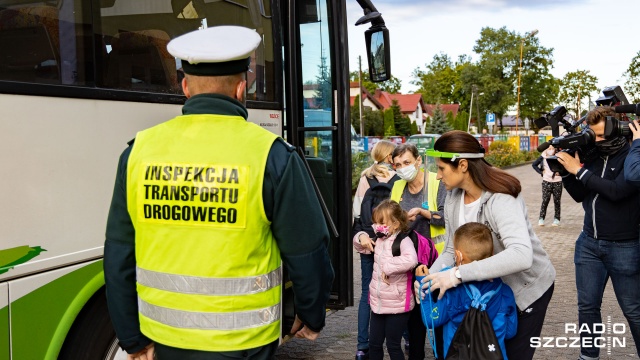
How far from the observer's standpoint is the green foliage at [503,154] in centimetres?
3440

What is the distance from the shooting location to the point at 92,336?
11.6ft

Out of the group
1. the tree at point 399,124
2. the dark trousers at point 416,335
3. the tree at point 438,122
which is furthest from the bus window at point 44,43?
the tree at point 438,122

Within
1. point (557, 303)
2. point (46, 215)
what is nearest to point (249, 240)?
point (46, 215)

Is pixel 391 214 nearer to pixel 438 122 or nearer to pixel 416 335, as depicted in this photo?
pixel 416 335

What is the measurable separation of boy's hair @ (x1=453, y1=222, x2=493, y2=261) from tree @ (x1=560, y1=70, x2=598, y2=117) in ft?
292

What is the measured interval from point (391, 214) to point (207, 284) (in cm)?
266

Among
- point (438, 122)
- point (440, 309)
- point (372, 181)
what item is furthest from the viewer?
point (438, 122)

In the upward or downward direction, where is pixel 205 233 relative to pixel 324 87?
downward

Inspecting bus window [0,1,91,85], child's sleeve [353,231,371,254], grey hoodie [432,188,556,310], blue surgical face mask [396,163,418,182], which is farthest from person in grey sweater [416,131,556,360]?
bus window [0,1,91,85]

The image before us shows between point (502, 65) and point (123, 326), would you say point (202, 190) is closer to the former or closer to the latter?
point (123, 326)

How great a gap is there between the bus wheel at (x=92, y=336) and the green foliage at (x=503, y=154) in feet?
103

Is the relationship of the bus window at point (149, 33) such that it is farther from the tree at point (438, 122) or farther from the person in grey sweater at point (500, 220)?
the tree at point (438, 122)

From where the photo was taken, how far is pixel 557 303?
7520 millimetres

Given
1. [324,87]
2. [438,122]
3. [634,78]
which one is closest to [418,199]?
[324,87]
